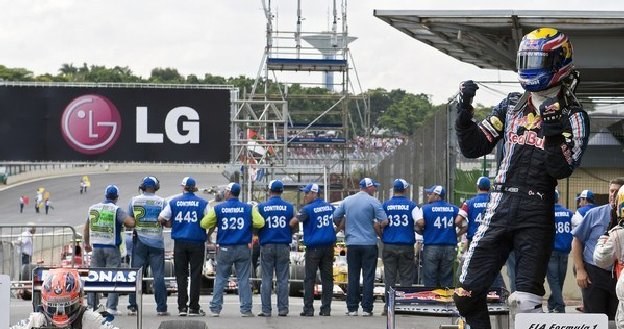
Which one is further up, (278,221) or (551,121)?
(551,121)

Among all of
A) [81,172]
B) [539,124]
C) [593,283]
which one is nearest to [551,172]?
[539,124]

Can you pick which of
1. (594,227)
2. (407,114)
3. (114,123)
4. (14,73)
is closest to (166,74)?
(14,73)

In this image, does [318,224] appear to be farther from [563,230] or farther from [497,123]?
[497,123]

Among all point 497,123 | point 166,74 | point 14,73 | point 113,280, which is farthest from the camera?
point 166,74

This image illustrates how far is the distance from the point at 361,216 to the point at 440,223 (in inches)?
44.2

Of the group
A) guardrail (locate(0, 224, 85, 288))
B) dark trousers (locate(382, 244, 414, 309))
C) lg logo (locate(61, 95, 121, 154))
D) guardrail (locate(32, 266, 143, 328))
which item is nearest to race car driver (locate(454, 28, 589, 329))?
guardrail (locate(32, 266, 143, 328))

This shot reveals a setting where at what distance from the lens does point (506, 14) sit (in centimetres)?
1714

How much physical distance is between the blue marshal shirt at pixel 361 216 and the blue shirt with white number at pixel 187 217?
1939 millimetres

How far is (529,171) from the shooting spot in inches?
318

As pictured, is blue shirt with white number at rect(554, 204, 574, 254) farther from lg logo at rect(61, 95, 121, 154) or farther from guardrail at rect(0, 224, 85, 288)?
lg logo at rect(61, 95, 121, 154)

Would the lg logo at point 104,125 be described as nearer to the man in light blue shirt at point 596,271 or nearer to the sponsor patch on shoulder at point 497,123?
the man in light blue shirt at point 596,271

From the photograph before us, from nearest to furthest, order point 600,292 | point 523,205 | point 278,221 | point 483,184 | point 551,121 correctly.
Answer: point 551,121
point 523,205
point 600,292
point 483,184
point 278,221

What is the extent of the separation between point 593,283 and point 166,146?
1533 centimetres

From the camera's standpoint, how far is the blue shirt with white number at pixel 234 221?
56.7 ft
